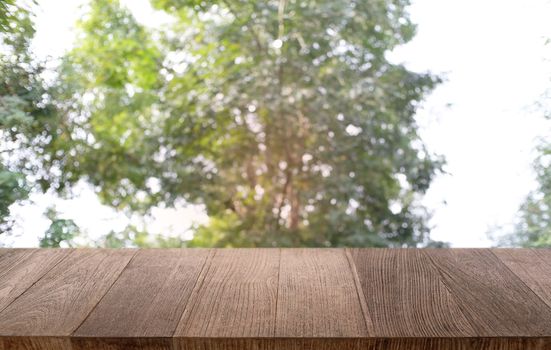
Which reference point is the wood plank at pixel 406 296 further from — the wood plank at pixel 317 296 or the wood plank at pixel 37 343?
the wood plank at pixel 37 343

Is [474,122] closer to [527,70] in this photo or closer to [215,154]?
[527,70]

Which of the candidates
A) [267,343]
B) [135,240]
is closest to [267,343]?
[267,343]

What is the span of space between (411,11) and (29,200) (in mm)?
1638

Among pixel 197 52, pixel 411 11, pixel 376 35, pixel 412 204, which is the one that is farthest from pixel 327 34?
pixel 412 204

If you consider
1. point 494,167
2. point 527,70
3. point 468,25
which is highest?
point 468,25

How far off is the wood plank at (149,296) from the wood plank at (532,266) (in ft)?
2.05

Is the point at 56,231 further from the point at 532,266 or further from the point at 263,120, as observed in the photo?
the point at 263,120

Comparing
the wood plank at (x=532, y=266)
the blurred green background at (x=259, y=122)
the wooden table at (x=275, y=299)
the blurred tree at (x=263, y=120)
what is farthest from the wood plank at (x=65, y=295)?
the blurred tree at (x=263, y=120)

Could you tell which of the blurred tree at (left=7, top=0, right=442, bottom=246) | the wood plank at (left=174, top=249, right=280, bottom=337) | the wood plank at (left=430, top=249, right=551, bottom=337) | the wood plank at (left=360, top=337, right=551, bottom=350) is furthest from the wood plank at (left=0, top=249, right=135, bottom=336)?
the blurred tree at (left=7, top=0, right=442, bottom=246)

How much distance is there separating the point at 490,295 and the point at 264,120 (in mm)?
1963

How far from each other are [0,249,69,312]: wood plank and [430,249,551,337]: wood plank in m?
0.78

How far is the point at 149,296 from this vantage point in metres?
1.19

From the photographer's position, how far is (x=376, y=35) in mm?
2832

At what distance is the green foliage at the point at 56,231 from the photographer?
1790mm
